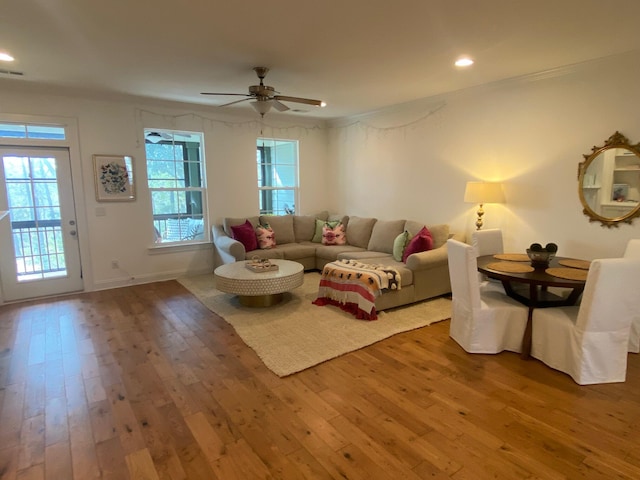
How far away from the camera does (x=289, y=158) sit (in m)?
6.73

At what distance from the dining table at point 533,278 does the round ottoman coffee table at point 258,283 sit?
1950 mm

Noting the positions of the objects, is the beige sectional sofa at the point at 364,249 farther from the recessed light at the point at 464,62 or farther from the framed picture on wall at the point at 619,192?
the recessed light at the point at 464,62

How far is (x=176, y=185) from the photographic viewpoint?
221 inches

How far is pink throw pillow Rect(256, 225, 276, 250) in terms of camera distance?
562 cm

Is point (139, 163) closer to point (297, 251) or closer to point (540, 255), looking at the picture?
point (297, 251)

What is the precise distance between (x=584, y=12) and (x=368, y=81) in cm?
209

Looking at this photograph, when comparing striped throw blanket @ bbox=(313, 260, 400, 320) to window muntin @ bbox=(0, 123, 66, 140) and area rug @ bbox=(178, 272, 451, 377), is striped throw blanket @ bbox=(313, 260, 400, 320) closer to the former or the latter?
area rug @ bbox=(178, 272, 451, 377)

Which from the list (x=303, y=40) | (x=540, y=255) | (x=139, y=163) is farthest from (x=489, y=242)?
(x=139, y=163)

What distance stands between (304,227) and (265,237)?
86 centimetres

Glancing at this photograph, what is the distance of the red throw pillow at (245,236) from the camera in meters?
5.45

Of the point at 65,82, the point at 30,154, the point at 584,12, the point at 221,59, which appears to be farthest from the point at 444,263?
the point at 30,154

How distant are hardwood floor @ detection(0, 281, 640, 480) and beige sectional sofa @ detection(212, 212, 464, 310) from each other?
888 mm

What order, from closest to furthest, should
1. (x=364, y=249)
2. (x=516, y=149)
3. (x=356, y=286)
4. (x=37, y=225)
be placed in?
(x=356, y=286) < (x=516, y=149) < (x=37, y=225) < (x=364, y=249)

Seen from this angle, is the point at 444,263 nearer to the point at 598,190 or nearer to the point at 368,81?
the point at 598,190
